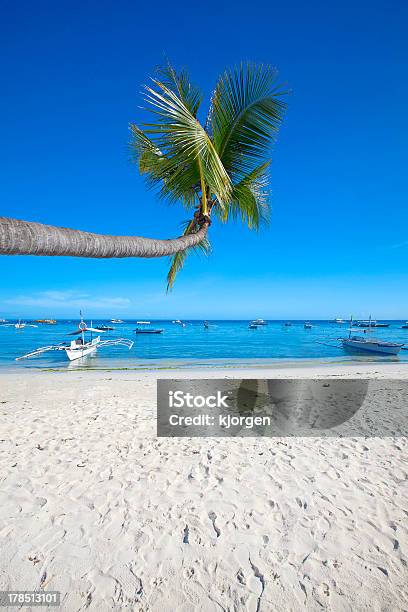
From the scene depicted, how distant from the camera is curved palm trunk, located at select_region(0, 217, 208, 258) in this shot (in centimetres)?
265

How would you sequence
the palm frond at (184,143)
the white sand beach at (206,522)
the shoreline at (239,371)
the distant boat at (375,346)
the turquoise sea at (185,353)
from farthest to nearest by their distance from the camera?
the distant boat at (375,346) < the turquoise sea at (185,353) < the shoreline at (239,371) < the palm frond at (184,143) < the white sand beach at (206,522)

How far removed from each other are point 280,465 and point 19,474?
3655 mm

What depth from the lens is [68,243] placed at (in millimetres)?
3184

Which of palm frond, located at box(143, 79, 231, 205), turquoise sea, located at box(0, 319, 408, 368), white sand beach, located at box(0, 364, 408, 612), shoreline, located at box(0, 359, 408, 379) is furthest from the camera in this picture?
turquoise sea, located at box(0, 319, 408, 368)

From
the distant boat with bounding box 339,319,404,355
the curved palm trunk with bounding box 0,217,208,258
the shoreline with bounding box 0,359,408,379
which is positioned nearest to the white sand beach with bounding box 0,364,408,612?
the curved palm trunk with bounding box 0,217,208,258

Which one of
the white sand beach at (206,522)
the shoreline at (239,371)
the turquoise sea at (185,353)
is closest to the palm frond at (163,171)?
the white sand beach at (206,522)

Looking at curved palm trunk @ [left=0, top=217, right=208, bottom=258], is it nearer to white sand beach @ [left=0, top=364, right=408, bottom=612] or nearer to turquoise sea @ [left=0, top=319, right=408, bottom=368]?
white sand beach @ [left=0, top=364, right=408, bottom=612]

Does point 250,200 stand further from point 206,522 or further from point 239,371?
point 239,371

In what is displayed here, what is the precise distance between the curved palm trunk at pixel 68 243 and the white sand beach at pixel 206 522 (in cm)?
278

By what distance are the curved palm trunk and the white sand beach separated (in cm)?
278

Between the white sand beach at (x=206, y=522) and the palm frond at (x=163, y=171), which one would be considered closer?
the white sand beach at (x=206, y=522)

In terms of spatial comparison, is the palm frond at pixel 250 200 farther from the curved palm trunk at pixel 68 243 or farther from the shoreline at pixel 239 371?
the shoreline at pixel 239 371

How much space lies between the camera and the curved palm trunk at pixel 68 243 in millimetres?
2652

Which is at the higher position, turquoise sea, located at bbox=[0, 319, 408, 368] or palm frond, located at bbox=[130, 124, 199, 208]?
palm frond, located at bbox=[130, 124, 199, 208]
